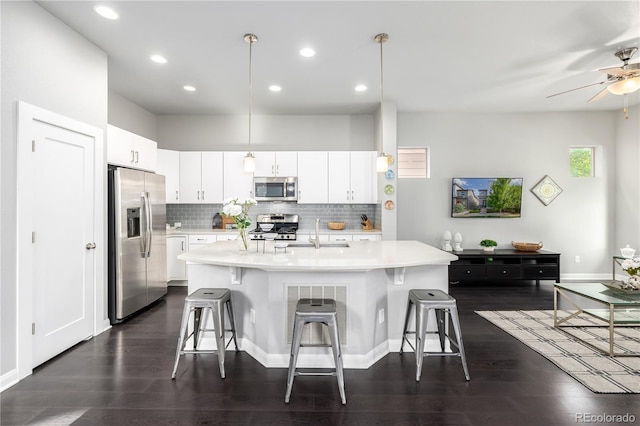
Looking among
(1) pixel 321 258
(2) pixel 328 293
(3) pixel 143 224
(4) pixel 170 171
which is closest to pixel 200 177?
(4) pixel 170 171

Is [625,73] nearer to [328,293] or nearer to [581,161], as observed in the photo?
[581,161]

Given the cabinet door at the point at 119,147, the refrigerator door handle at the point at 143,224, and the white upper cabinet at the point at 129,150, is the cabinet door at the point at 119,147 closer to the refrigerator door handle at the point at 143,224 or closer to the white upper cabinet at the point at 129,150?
the white upper cabinet at the point at 129,150

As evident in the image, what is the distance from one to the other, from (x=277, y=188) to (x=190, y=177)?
4.95 feet

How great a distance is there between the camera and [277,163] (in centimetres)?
575

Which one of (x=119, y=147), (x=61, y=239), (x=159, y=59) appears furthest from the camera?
(x=119, y=147)

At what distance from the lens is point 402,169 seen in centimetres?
614

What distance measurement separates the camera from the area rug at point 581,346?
101 inches

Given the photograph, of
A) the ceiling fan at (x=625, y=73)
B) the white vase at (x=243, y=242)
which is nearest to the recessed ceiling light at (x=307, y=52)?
the white vase at (x=243, y=242)

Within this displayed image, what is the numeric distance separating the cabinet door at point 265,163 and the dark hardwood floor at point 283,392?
3265 millimetres

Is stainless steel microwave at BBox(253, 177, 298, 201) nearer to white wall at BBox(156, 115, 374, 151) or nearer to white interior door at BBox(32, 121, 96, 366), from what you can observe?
white wall at BBox(156, 115, 374, 151)

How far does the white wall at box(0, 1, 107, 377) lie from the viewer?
2.48m

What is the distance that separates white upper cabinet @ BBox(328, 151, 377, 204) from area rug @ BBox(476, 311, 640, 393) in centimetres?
253

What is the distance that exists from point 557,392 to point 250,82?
4286mm

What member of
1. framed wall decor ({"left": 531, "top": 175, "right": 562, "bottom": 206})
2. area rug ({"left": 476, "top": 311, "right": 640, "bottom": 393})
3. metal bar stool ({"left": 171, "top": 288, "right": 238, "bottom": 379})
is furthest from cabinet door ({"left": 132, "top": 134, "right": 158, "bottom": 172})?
framed wall decor ({"left": 531, "top": 175, "right": 562, "bottom": 206})
